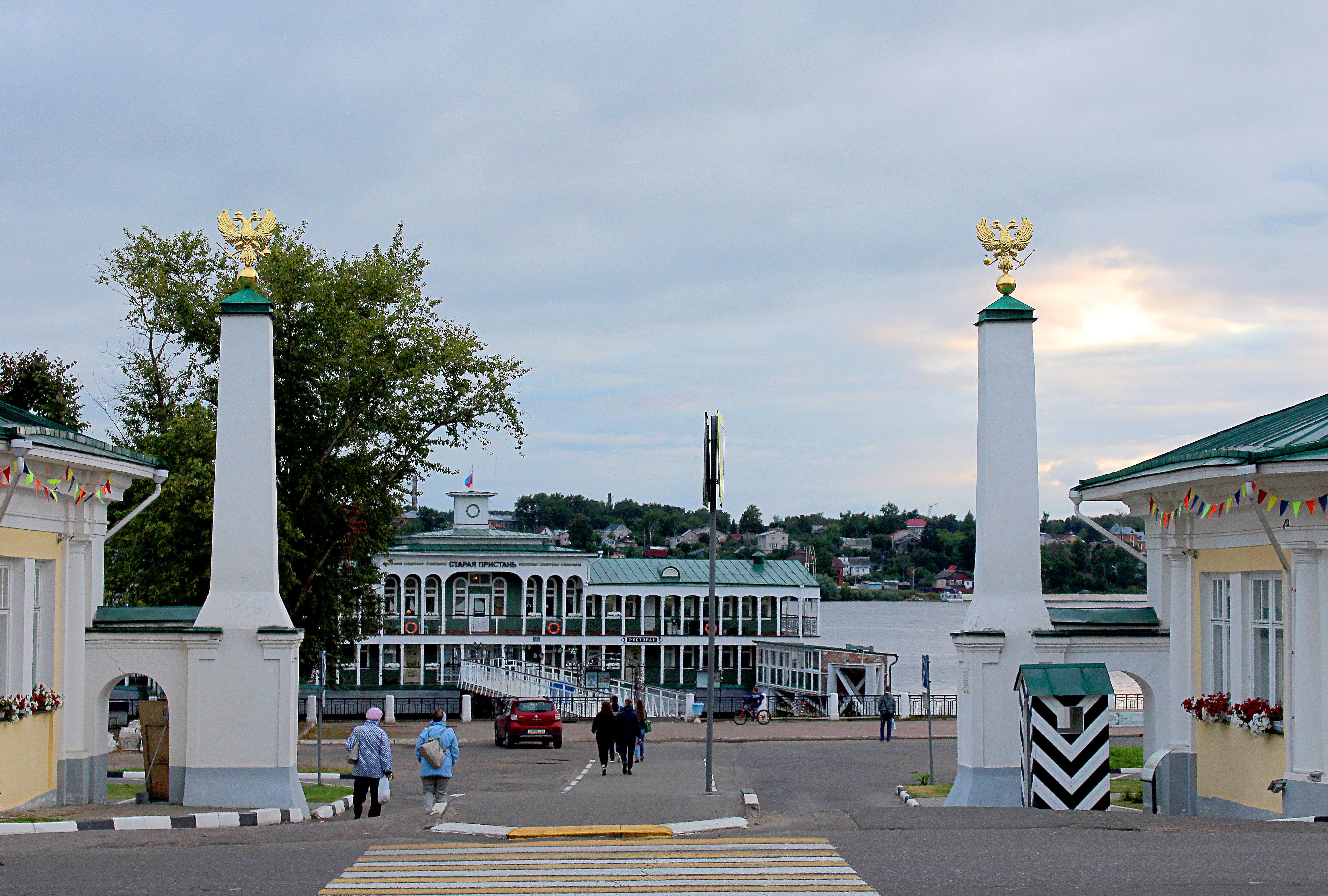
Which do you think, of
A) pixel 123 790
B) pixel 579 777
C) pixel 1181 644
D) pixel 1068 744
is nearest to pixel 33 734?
pixel 123 790

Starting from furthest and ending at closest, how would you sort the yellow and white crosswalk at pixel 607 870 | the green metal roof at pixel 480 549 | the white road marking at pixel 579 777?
the green metal roof at pixel 480 549 → the white road marking at pixel 579 777 → the yellow and white crosswalk at pixel 607 870

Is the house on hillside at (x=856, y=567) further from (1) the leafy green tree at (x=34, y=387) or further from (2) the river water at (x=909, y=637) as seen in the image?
(1) the leafy green tree at (x=34, y=387)

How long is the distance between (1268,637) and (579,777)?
516 inches

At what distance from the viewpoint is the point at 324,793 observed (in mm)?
19109

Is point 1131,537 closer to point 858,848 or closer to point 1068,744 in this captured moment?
point 1068,744

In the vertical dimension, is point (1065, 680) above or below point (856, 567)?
above

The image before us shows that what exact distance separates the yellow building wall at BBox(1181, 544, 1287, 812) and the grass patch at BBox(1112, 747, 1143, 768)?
23.1 ft

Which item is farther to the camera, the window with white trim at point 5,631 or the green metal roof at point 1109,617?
the green metal roof at point 1109,617

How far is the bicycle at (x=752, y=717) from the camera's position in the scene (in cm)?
4031

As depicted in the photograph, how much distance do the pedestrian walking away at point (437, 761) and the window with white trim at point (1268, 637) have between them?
9.61 m

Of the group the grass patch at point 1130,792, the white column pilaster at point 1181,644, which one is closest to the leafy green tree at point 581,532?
the grass patch at point 1130,792

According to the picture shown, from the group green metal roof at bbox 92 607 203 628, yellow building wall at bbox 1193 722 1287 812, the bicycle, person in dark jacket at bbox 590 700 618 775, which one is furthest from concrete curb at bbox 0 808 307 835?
the bicycle

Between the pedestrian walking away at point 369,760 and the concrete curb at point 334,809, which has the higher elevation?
the pedestrian walking away at point 369,760

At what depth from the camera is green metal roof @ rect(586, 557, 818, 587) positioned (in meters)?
56.7
